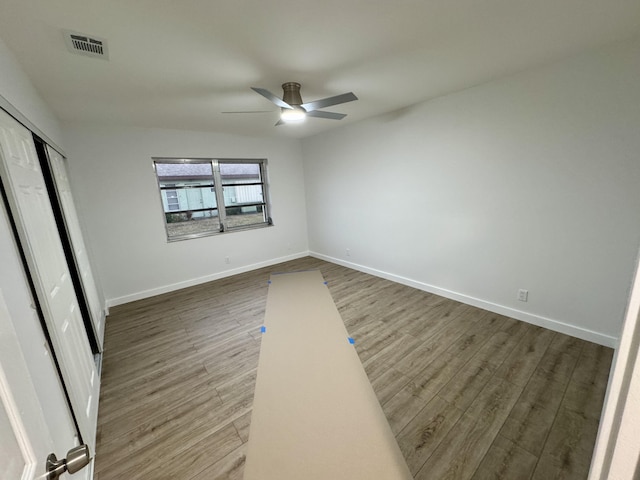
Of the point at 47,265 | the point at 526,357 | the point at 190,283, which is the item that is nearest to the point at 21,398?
the point at 47,265

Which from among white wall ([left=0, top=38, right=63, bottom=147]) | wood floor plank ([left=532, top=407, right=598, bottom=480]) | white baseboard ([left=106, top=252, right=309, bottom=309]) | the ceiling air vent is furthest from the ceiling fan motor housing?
white baseboard ([left=106, top=252, right=309, bottom=309])

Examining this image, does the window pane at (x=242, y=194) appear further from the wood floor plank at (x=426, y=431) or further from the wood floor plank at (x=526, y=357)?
Result: the wood floor plank at (x=526, y=357)

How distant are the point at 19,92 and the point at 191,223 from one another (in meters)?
2.84


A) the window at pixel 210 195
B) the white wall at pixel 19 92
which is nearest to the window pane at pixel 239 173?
the window at pixel 210 195

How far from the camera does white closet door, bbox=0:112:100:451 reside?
3.99 ft

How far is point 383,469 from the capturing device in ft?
4.60

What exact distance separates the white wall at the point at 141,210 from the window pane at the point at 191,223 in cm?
21

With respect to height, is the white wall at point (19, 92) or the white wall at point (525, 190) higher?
the white wall at point (19, 92)

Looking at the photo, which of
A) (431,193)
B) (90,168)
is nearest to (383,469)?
(431,193)

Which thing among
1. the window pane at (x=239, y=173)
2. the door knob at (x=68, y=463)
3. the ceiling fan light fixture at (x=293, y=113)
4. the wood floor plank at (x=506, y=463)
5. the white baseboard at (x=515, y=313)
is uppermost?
the ceiling fan light fixture at (x=293, y=113)

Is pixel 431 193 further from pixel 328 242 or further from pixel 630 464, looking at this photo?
pixel 630 464

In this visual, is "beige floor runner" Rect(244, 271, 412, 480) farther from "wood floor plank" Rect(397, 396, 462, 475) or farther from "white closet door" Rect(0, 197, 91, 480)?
"white closet door" Rect(0, 197, 91, 480)

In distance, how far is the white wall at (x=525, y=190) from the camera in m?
2.04

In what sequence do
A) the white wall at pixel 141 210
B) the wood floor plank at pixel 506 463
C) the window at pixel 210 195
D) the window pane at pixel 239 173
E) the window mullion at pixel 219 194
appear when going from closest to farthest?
the wood floor plank at pixel 506 463
the white wall at pixel 141 210
the window at pixel 210 195
the window mullion at pixel 219 194
the window pane at pixel 239 173
